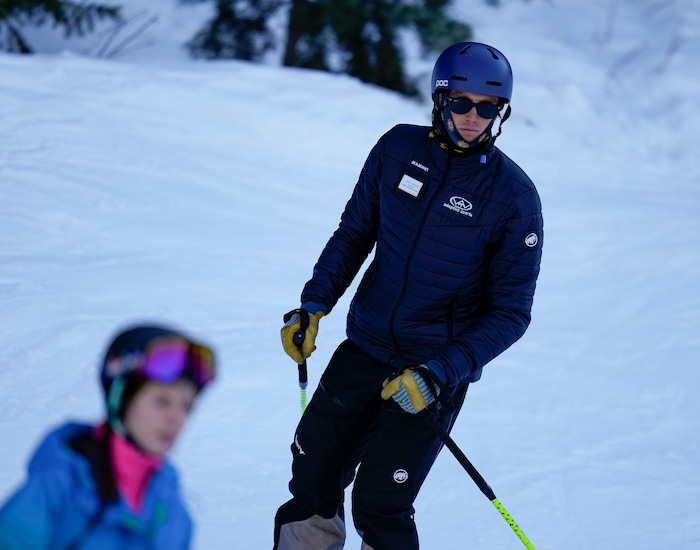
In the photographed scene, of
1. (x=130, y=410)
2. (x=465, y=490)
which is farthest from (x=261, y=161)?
(x=130, y=410)

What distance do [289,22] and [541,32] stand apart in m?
7.01

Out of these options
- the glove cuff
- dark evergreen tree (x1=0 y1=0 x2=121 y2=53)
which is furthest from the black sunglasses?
dark evergreen tree (x1=0 y1=0 x2=121 y2=53)

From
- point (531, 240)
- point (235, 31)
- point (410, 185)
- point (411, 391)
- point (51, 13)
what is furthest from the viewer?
point (235, 31)

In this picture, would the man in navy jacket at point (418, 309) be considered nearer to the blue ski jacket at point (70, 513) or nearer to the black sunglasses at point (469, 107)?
the black sunglasses at point (469, 107)

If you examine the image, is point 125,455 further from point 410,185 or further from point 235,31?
point 235,31

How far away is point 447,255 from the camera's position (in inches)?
107

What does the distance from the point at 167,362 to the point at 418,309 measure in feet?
4.53

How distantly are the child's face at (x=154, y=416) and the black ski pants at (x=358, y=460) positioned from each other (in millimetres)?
1314

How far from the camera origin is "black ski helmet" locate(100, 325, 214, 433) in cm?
→ 151

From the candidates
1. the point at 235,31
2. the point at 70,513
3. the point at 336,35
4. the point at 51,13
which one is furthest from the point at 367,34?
the point at 70,513

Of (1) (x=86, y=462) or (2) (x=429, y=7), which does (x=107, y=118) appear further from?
(1) (x=86, y=462)

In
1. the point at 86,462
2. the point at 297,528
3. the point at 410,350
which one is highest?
the point at 86,462

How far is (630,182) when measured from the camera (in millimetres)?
9914

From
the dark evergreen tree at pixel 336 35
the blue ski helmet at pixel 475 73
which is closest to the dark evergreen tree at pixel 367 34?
the dark evergreen tree at pixel 336 35
